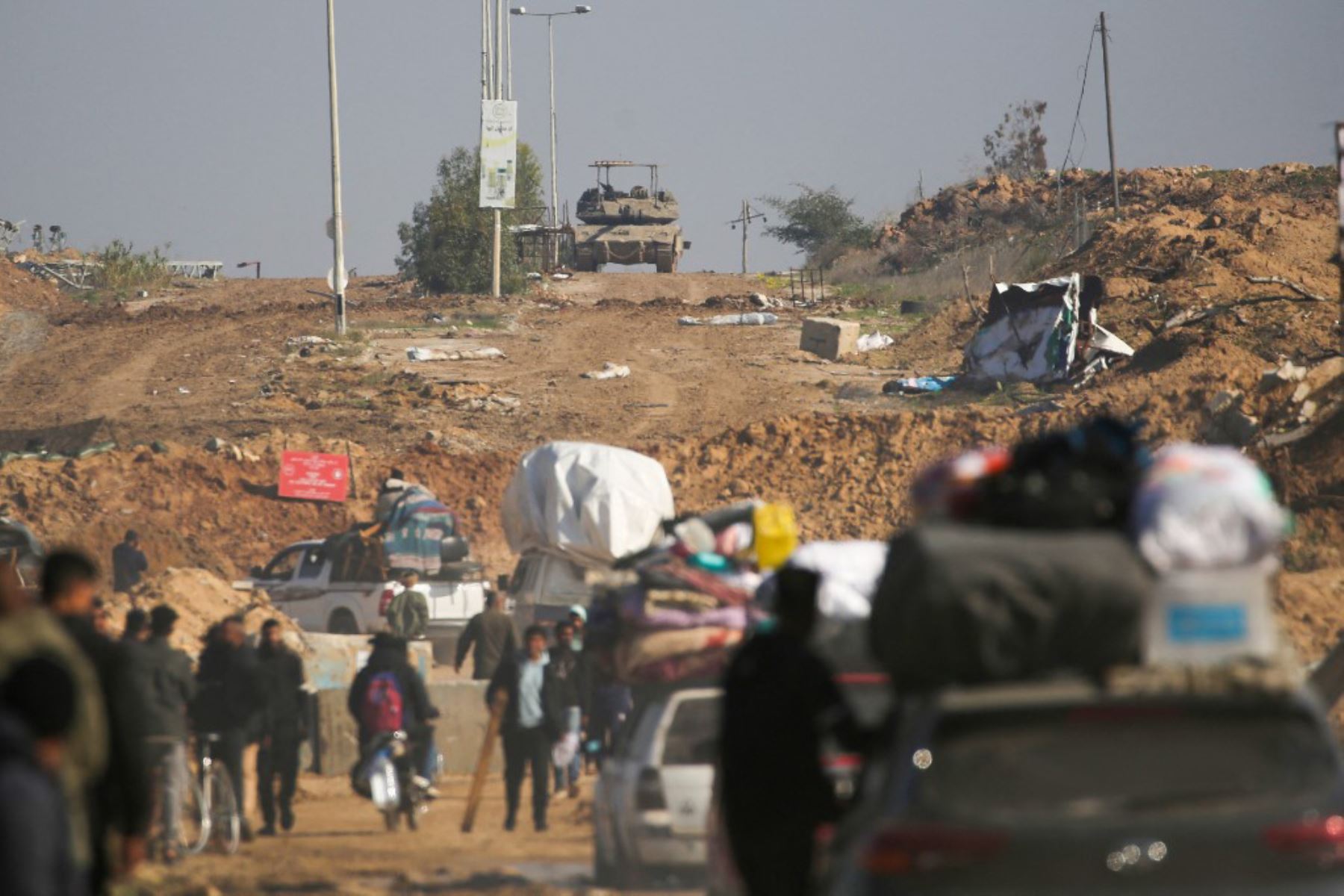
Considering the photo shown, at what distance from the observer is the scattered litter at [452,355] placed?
128 feet

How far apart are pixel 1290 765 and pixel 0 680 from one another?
3719mm

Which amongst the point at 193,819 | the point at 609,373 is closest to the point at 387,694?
the point at 193,819

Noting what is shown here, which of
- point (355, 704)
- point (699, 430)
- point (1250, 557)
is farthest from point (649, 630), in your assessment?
point (699, 430)

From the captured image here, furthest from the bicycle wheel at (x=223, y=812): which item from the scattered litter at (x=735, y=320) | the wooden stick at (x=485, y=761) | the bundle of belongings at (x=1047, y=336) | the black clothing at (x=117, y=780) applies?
the scattered litter at (x=735, y=320)

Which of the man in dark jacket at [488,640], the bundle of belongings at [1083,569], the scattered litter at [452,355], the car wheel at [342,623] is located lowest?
the car wheel at [342,623]

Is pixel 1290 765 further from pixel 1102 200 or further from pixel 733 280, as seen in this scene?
pixel 1102 200

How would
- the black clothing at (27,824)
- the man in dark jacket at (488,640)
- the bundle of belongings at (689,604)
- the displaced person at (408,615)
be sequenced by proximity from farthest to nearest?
the displaced person at (408,615), the man in dark jacket at (488,640), the bundle of belongings at (689,604), the black clothing at (27,824)

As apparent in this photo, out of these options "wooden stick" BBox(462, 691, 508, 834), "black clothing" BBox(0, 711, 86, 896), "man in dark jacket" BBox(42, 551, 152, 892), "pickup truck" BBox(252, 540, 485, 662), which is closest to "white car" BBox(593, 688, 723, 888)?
"man in dark jacket" BBox(42, 551, 152, 892)

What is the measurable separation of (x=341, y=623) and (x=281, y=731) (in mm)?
9953

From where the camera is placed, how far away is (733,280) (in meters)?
56.4

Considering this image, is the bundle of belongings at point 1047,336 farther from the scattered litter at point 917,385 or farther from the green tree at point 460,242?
the green tree at point 460,242

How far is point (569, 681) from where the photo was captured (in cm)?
1449

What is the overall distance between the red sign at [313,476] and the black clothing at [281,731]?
16480 mm

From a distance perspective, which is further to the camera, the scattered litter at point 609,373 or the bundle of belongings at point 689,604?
the scattered litter at point 609,373
